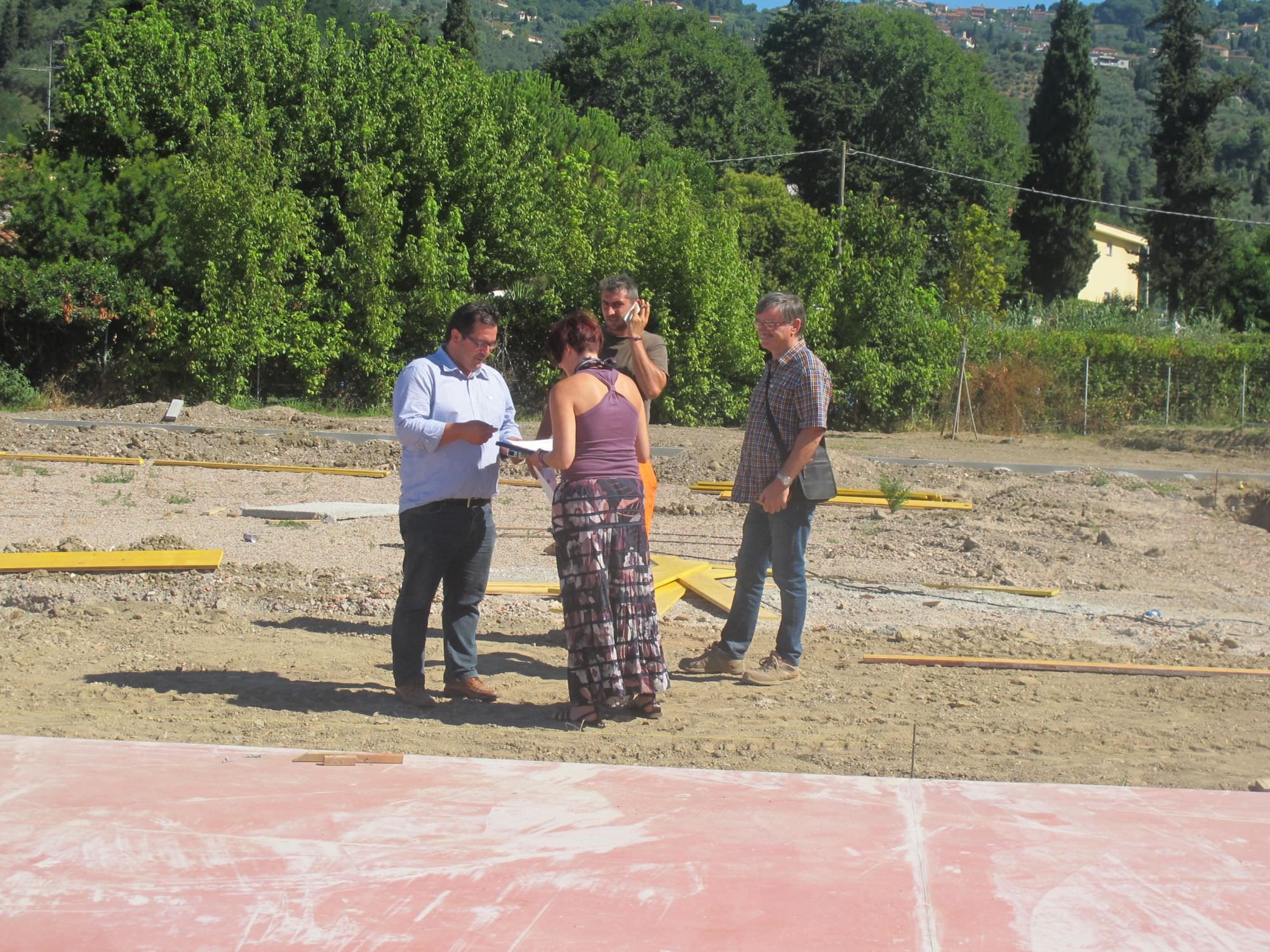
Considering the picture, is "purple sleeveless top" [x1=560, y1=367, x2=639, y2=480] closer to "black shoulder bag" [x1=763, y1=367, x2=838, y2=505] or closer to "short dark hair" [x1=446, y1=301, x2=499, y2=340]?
"short dark hair" [x1=446, y1=301, x2=499, y2=340]

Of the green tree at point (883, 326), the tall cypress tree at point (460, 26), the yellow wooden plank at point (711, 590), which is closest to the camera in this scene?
the yellow wooden plank at point (711, 590)

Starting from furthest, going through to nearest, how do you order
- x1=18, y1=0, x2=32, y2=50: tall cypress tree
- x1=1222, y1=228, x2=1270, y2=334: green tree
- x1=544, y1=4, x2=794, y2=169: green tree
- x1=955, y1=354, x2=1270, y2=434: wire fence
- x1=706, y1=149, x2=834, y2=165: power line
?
x1=18, y1=0, x2=32, y2=50: tall cypress tree → x1=1222, y1=228, x2=1270, y2=334: green tree → x1=544, y1=4, x2=794, y2=169: green tree → x1=706, y1=149, x2=834, y2=165: power line → x1=955, y1=354, x2=1270, y2=434: wire fence

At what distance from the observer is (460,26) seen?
50.5m

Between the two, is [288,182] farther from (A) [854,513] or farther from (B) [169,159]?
(A) [854,513]

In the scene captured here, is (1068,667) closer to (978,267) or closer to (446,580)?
(446,580)

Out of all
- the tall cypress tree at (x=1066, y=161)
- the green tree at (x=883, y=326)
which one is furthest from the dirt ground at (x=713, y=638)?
the tall cypress tree at (x=1066, y=161)

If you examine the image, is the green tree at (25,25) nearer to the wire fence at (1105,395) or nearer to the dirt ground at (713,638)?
the wire fence at (1105,395)

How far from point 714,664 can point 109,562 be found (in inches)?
165

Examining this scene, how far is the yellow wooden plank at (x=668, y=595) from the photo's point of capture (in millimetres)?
8203

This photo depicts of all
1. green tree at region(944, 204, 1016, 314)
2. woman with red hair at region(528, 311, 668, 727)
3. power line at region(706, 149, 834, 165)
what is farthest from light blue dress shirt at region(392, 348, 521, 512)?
power line at region(706, 149, 834, 165)

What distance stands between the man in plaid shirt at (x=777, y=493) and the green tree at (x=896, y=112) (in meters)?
49.1

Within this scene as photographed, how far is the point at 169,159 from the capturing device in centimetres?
2633

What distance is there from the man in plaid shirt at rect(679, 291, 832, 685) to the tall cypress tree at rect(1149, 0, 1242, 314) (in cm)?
5200

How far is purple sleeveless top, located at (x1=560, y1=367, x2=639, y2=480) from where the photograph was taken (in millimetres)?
5484
